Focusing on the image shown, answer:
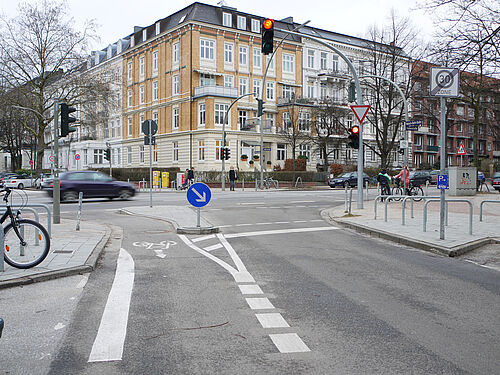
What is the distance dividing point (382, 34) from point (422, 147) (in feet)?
147

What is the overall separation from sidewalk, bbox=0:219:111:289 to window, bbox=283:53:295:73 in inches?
2009

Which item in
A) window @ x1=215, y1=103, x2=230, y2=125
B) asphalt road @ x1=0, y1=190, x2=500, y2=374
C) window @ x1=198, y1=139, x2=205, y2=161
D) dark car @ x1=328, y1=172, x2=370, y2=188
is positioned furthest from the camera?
window @ x1=198, y1=139, x2=205, y2=161

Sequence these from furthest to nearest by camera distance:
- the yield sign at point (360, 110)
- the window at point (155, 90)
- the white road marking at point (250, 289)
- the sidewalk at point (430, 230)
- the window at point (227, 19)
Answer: the window at point (155, 90)
the window at point (227, 19)
the yield sign at point (360, 110)
the sidewalk at point (430, 230)
the white road marking at point (250, 289)

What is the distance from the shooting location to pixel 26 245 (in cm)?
748

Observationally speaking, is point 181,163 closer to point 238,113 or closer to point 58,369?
point 238,113

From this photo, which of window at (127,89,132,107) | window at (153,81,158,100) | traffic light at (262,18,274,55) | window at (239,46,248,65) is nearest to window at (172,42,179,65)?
window at (153,81,158,100)

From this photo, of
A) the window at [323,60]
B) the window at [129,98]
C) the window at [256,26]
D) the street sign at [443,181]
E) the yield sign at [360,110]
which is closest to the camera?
the street sign at [443,181]

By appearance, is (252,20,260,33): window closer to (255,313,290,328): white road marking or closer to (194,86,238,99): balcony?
(194,86,238,99): balcony

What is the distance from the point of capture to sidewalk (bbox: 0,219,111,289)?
682cm

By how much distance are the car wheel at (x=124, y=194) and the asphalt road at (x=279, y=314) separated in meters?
16.2

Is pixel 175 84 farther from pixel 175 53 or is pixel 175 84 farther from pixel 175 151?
pixel 175 151

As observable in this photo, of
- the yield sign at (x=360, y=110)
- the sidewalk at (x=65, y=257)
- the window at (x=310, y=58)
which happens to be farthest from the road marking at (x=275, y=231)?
the window at (x=310, y=58)

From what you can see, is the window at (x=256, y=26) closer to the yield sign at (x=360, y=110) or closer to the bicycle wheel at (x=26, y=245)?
the yield sign at (x=360, y=110)

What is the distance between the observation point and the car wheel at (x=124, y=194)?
25453mm
